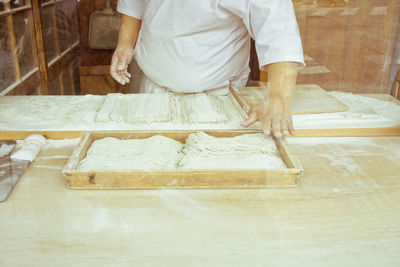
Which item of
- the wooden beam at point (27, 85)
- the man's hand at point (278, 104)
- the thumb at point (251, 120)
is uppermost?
the man's hand at point (278, 104)

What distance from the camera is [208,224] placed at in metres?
0.65

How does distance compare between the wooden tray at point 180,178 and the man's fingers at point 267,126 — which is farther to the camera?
the man's fingers at point 267,126

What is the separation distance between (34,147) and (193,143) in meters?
0.40

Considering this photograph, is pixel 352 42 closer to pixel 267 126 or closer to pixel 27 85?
pixel 267 126

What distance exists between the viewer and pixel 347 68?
5.86 feet

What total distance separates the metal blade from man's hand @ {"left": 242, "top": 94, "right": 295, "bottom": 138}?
569 millimetres

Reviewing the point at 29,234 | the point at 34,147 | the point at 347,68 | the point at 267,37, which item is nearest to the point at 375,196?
the point at 267,37

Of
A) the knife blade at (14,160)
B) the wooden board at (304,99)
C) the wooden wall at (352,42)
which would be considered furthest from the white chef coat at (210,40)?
the knife blade at (14,160)

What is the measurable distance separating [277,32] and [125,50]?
68 cm

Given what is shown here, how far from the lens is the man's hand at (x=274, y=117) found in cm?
92

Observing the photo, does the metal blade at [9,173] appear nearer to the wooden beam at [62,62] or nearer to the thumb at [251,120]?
the thumb at [251,120]

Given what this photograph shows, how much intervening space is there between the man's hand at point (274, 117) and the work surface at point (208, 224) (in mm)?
135

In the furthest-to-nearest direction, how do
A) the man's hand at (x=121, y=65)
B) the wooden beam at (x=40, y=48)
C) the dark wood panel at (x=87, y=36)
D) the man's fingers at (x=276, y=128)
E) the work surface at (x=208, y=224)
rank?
1. the dark wood panel at (x=87, y=36)
2. the wooden beam at (x=40, y=48)
3. the man's hand at (x=121, y=65)
4. the man's fingers at (x=276, y=128)
5. the work surface at (x=208, y=224)

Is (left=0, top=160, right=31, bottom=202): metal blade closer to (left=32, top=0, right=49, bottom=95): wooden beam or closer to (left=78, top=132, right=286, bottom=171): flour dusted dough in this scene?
(left=78, top=132, right=286, bottom=171): flour dusted dough
